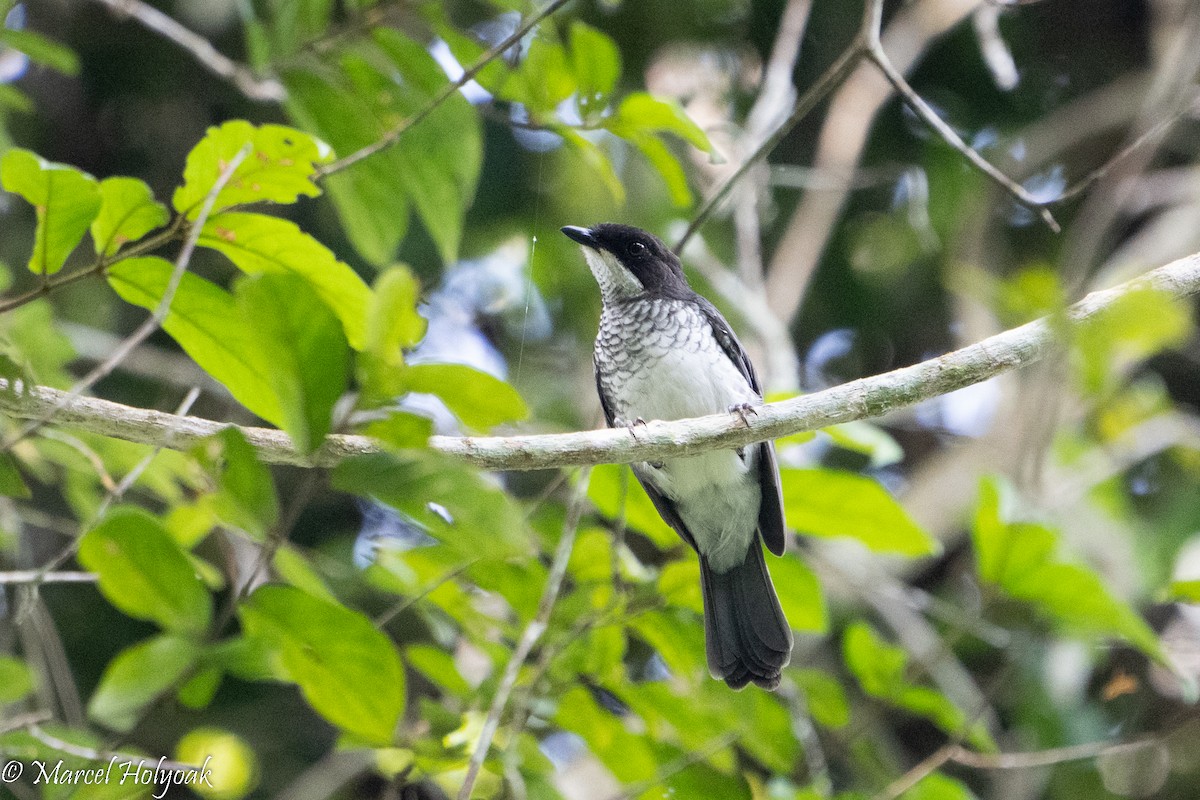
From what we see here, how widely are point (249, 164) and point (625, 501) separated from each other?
3.64 feet

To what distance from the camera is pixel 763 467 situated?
2898 millimetres

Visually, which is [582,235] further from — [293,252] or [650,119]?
[293,252]

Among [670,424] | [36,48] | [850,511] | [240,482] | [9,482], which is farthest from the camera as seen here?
[36,48]

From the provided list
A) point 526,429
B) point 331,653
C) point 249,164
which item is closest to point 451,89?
point 249,164

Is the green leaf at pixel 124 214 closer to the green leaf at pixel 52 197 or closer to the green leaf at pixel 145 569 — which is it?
the green leaf at pixel 52 197

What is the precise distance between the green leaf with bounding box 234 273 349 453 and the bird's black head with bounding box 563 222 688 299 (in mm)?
1156

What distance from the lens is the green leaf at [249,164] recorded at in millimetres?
1788

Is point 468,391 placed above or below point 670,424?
above

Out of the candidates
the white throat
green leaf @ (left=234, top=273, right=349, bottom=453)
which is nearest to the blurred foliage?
green leaf @ (left=234, top=273, right=349, bottom=453)

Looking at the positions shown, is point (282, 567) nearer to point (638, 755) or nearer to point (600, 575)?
point (600, 575)

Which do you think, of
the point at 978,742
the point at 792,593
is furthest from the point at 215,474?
the point at 978,742

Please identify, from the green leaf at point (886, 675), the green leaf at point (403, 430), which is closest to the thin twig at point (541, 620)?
the green leaf at point (886, 675)

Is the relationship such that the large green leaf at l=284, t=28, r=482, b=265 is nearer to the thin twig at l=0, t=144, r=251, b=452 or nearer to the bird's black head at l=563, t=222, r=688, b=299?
the bird's black head at l=563, t=222, r=688, b=299

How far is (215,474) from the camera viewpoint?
4.75ft
